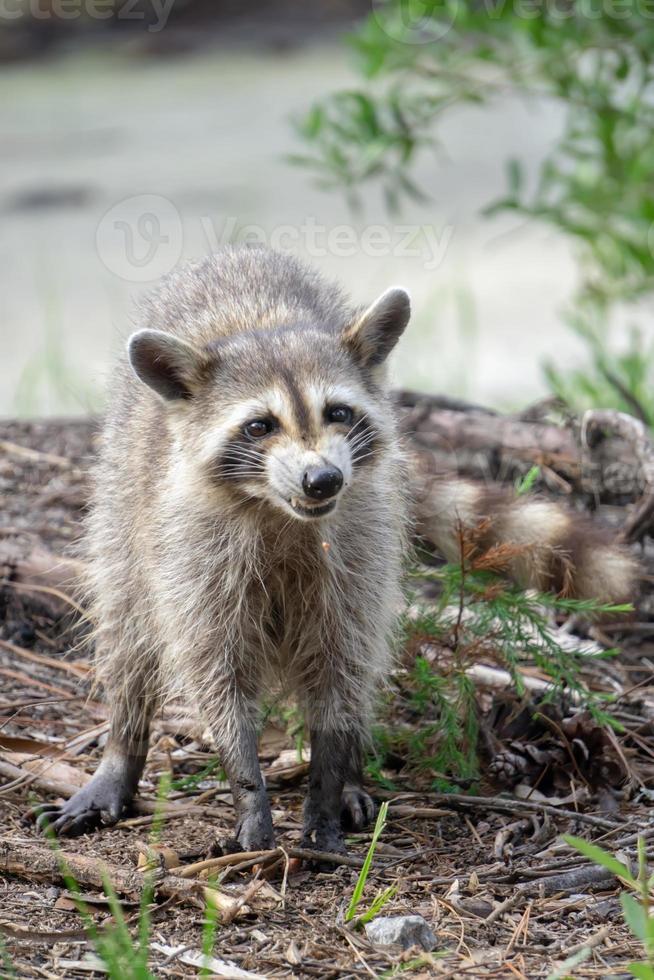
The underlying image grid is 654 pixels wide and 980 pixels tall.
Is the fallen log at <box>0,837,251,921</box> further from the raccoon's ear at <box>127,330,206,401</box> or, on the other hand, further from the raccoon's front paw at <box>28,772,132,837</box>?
the raccoon's ear at <box>127,330,206,401</box>

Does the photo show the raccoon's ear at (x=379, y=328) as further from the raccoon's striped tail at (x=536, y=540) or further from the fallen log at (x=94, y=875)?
the fallen log at (x=94, y=875)

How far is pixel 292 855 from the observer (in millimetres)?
3674

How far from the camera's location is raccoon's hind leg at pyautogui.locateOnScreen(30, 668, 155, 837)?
405 cm

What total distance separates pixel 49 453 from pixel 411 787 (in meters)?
2.74

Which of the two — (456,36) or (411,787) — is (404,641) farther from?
(456,36)

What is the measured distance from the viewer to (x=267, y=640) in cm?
408

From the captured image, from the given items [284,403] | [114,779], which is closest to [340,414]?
[284,403]

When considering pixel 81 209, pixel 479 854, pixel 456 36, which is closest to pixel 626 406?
pixel 456 36

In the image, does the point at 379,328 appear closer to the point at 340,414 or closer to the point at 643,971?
the point at 340,414

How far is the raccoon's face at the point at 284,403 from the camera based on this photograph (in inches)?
144

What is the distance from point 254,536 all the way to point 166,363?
574 millimetres

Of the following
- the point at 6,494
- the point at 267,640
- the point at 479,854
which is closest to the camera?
the point at 479,854

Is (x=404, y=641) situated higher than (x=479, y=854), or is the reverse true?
(x=404, y=641)

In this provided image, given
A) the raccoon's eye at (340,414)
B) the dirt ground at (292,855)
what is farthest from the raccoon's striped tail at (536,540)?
the raccoon's eye at (340,414)
